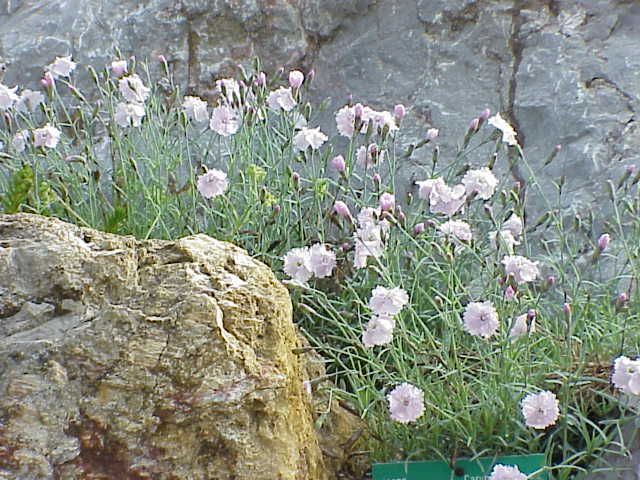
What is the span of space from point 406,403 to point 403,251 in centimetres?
77

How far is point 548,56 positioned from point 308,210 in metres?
1.20

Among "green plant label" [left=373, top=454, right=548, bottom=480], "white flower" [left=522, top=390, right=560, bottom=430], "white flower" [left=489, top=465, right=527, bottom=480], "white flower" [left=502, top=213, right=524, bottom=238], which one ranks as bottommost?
"green plant label" [left=373, top=454, right=548, bottom=480]

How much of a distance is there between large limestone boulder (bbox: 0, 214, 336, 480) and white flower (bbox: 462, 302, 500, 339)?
17.6 inches

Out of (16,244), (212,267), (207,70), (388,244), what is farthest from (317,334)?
(207,70)

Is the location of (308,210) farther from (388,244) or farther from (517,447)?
(517,447)

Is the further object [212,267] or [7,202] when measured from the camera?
[7,202]

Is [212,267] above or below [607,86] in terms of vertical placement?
above

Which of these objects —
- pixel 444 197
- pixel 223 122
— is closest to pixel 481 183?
pixel 444 197

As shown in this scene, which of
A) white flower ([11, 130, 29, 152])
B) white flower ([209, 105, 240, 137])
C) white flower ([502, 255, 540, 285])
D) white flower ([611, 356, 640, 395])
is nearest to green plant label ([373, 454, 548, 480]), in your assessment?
white flower ([611, 356, 640, 395])

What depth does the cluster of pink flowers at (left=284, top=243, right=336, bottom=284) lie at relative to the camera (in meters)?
2.29

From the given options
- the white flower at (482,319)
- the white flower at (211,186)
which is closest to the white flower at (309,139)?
the white flower at (211,186)

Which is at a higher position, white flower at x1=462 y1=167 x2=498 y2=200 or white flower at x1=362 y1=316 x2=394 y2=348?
white flower at x1=462 y1=167 x2=498 y2=200

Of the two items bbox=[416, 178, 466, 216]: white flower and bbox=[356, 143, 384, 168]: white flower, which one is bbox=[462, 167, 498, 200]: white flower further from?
bbox=[356, 143, 384, 168]: white flower

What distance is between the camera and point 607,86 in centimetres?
334
